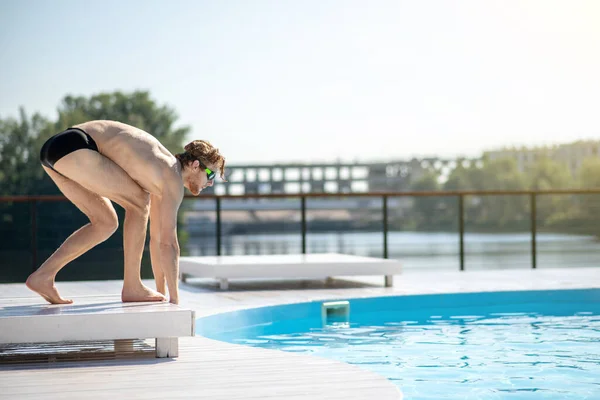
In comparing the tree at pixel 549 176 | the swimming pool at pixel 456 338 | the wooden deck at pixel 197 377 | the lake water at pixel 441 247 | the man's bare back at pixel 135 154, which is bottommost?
the lake water at pixel 441 247

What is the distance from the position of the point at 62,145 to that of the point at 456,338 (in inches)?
94.8

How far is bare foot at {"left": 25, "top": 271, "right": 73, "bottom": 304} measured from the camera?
3.34 m

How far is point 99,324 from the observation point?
3.12m

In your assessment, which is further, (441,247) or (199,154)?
(441,247)

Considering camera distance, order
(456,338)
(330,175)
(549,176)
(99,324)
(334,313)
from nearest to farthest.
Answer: (99,324)
(456,338)
(334,313)
(330,175)
(549,176)

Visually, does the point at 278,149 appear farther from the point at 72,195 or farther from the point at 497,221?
the point at 72,195

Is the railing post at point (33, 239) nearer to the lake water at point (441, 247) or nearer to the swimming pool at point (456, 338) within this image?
the swimming pool at point (456, 338)

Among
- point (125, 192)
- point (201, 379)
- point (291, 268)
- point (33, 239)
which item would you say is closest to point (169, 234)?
point (125, 192)

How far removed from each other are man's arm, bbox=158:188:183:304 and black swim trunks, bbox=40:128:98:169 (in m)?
0.37

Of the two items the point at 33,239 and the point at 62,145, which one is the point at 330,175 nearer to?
the point at 33,239

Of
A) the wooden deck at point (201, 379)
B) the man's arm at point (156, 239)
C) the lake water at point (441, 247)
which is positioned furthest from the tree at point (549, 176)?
the wooden deck at point (201, 379)

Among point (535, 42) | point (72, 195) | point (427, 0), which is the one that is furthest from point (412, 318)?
point (535, 42)

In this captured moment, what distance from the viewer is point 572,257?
56.6 metres

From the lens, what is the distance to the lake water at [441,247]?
53.9 meters
